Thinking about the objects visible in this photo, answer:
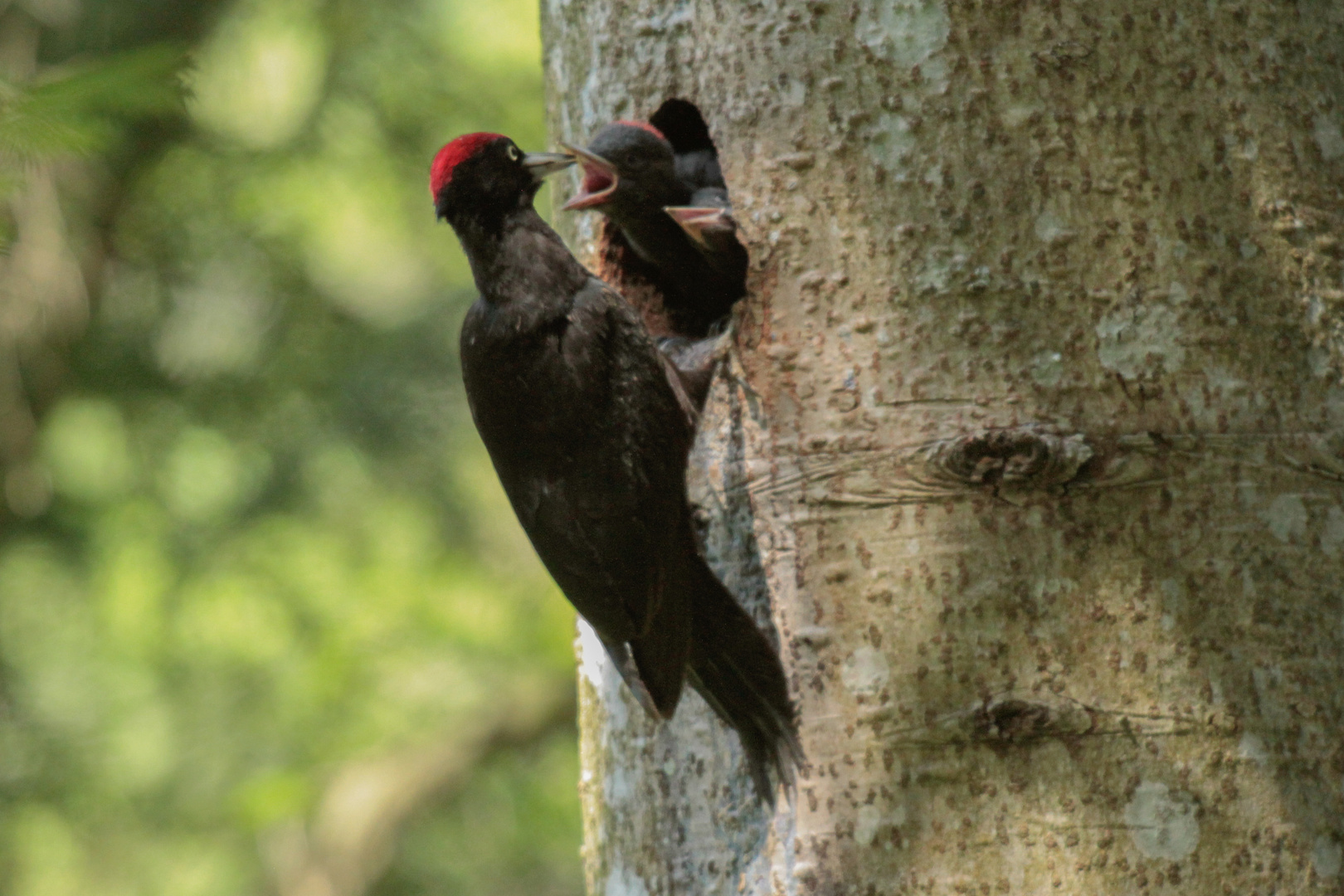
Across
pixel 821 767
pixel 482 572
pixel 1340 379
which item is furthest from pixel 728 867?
pixel 482 572

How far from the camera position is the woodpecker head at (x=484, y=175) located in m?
2.25

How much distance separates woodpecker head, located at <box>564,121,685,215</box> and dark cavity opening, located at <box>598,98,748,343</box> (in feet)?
Result: 0.10

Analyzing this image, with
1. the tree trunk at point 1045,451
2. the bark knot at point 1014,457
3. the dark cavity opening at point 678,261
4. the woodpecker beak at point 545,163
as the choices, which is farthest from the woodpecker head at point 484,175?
the bark knot at point 1014,457

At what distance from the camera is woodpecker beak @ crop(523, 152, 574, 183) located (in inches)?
87.7

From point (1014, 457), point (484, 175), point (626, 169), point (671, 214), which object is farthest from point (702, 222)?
point (1014, 457)

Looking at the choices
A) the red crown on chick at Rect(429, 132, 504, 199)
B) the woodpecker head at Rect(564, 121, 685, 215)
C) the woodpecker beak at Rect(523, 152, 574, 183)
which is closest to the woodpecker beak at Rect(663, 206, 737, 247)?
the woodpecker head at Rect(564, 121, 685, 215)

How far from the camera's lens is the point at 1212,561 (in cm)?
159

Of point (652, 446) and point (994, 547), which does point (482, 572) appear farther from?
point (994, 547)

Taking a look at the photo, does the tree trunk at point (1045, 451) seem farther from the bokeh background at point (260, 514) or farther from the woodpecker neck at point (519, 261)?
the bokeh background at point (260, 514)

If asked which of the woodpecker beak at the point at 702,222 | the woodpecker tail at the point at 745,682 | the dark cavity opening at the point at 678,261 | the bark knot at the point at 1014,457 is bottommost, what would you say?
the woodpecker tail at the point at 745,682

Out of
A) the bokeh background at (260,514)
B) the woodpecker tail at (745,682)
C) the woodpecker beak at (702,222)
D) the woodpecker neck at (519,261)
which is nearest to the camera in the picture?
the woodpecker tail at (745,682)

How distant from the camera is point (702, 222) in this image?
2068 mm

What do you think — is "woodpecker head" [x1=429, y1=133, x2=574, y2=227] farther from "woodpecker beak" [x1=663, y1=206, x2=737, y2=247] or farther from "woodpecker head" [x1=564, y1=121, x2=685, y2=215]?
"woodpecker beak" [x1=663, y1=206, x2=737, y2=247]

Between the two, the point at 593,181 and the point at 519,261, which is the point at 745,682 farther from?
the point at 593,181
